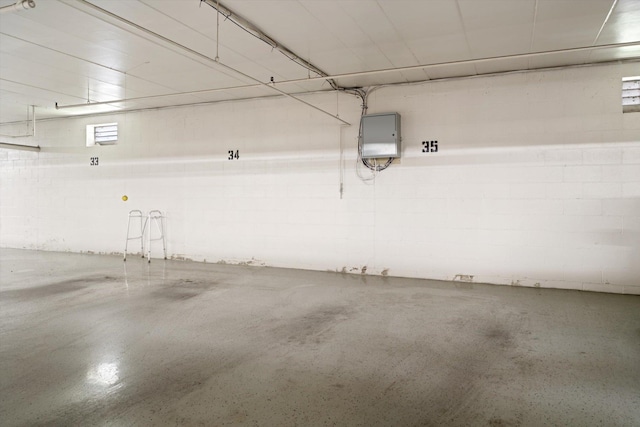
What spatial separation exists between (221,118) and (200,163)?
84 cm

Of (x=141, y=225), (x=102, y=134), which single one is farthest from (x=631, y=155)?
(x=102, y=134)

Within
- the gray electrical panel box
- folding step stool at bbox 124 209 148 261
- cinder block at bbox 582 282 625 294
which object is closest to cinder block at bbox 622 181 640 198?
cinder block at bbox 582 282 625 294

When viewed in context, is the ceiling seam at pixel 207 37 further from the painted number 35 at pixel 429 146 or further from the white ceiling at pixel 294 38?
the painted number 35 at pixel 429 146

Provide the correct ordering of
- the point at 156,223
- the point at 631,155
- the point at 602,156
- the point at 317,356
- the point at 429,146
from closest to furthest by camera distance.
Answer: the point at 317,356
the point at 631,155
the point at 602,156
the point at 429,146
the point at 156,223

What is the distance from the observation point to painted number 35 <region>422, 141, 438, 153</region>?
529 cm

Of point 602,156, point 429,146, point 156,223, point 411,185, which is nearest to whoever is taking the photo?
point 602,156

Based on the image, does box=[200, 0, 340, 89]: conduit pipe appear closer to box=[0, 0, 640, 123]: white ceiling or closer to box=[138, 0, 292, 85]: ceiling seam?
box=[0, 0, 640, 123]: white ceiling

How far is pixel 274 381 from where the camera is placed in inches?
97.1

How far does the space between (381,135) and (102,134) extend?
5.56 metres

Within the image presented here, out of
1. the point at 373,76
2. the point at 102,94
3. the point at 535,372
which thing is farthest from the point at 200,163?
the point at 535,372

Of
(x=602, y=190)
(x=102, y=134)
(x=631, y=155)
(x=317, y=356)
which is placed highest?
(x=102, y=134)

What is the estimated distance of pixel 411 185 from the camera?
543 cm

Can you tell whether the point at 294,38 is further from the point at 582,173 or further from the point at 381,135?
the point at 582,173

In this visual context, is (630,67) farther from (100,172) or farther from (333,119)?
(100,172)
